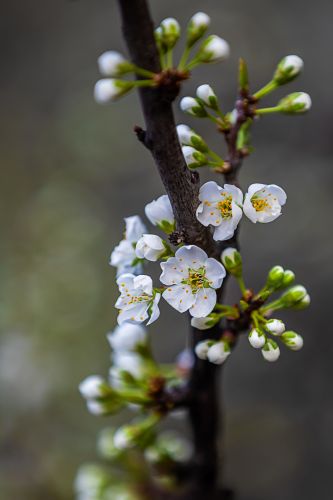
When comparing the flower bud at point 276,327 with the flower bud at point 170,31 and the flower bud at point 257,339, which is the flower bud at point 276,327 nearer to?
the flower bud at point 257,339

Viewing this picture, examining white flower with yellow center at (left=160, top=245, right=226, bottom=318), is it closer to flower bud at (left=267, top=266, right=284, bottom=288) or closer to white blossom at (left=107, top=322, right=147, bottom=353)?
flower bud at (left=267, top=266, right=284, bottom=288)

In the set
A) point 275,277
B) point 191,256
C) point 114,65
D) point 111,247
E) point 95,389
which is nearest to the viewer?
point 114,65

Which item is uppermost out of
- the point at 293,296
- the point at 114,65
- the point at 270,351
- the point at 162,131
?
the point at 114,65

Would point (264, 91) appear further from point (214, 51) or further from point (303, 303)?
point (303, 303)

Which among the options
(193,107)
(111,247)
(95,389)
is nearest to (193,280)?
(193,107)

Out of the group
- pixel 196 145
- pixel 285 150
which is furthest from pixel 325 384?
pixel 196 145

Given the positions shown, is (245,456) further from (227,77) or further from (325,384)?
(227,77)

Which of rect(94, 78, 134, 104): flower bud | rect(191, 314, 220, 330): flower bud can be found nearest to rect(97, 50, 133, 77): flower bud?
rect(94, 78, 134, 104): flower bud
